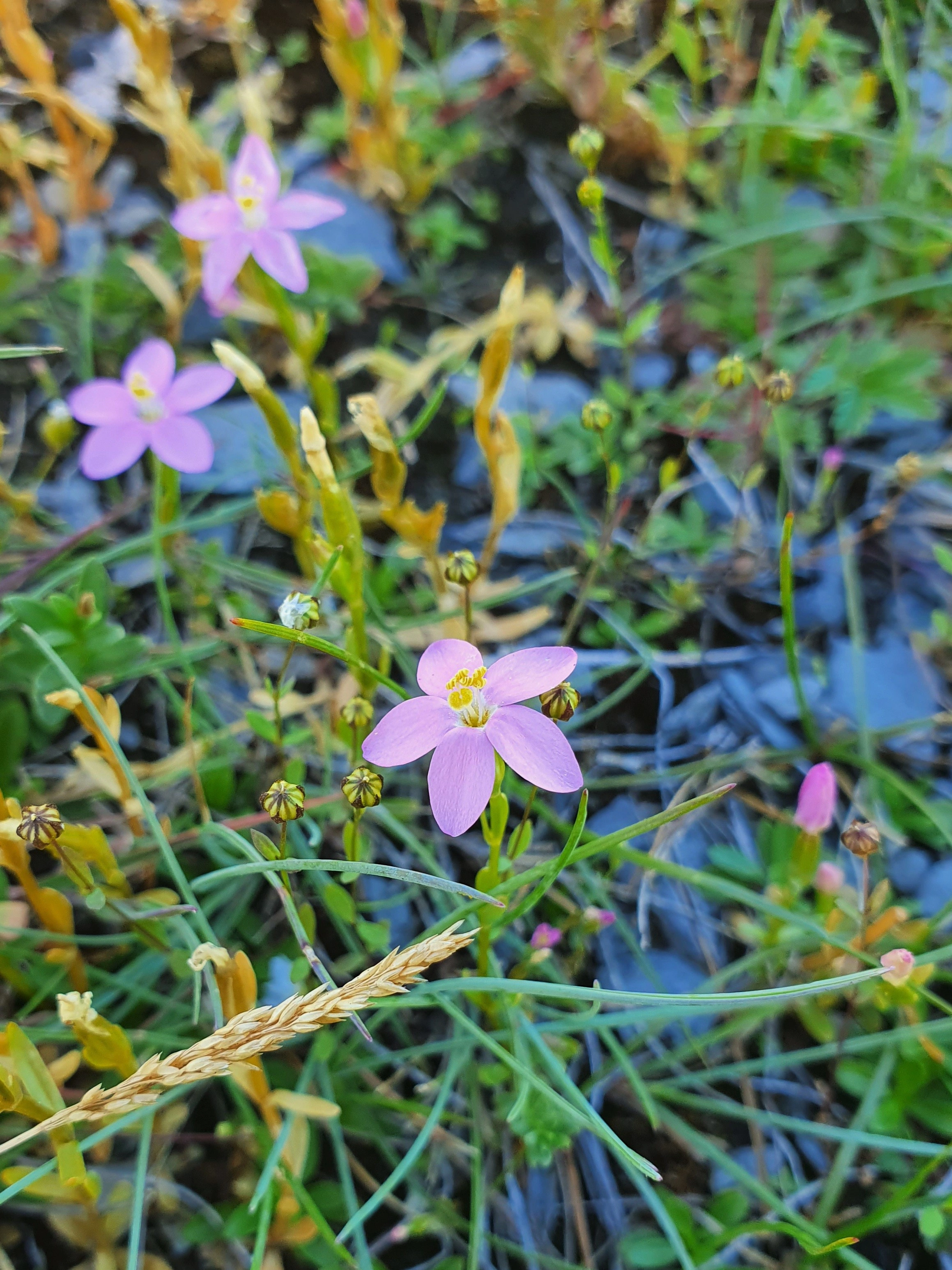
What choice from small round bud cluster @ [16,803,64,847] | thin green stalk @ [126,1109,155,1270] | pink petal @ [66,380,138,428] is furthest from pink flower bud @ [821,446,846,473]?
thin green stalk @ [126,1109,155,1270]

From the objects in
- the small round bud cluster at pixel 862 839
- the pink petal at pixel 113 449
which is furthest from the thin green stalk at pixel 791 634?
the pink petal at pixel 113 449

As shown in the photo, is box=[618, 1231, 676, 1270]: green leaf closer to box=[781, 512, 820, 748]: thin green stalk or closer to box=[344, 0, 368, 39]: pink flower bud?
box=[781, 512, 820, 748]: thin green stalk

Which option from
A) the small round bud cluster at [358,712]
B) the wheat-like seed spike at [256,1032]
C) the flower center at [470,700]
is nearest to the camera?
the wheat-like seed spike at [256,1032]

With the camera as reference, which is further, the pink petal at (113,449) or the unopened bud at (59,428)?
the unopened bud at (59,428)

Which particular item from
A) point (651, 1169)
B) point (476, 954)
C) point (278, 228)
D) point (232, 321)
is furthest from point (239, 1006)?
point (232, 321)

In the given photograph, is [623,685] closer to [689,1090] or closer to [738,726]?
[738,726]

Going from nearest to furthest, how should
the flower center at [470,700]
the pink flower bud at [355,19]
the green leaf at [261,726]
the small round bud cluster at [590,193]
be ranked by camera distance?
1. the flower center at [470,700]
2. the green leaf at [261,726]
3. the small round bud cluster at [590,193]
4. the pink flower bud at [355,19]

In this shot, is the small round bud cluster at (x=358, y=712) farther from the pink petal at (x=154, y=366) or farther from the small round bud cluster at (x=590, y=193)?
the small round bud cluster at (x=590, y=193)

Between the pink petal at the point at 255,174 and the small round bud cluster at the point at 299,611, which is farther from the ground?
the pink petal at the point at 255,174
